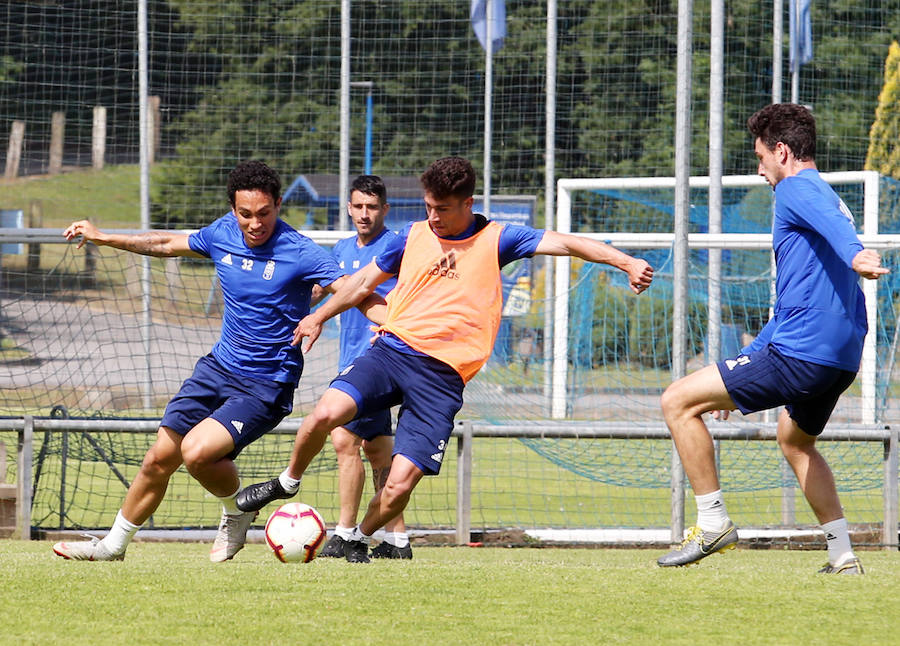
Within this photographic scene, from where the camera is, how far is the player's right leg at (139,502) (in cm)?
650

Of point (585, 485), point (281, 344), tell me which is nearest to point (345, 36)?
point (585, 485)

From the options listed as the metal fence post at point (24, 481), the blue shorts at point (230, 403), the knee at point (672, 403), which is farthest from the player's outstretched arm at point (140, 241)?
the knee at point (672, 403)

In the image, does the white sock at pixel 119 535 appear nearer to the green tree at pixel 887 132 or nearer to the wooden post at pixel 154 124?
the green tree at pixel 887 132

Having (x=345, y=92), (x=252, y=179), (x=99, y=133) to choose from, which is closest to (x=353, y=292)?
(x=252, y=179)

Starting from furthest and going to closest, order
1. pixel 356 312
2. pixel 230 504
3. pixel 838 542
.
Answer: pixel 356 312 < pixel 230 504 < pixel 838 542

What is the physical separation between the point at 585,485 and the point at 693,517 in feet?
7.12

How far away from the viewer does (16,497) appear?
8.59m

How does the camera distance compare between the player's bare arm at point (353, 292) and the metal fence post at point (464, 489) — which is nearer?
the player's bare arm at point (353, 292)

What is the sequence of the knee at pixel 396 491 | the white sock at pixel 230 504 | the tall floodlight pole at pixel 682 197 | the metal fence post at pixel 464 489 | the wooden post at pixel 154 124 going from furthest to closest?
the wooden post at pixel 154 124
the metal fence post at pixel 464 489
the tall floodlight pole at pixel 682 197
the white sock at pixel 230 504
the knee at pixel 396 491

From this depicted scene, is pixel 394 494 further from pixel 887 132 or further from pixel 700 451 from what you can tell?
pixel 887 132

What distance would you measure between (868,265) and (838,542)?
161 cm

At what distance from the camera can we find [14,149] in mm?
23891

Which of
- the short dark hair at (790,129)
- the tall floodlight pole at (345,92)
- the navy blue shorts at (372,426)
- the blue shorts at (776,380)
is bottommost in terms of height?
the navy blue shorts at (372,426)

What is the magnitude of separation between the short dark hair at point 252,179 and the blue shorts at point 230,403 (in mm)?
957
